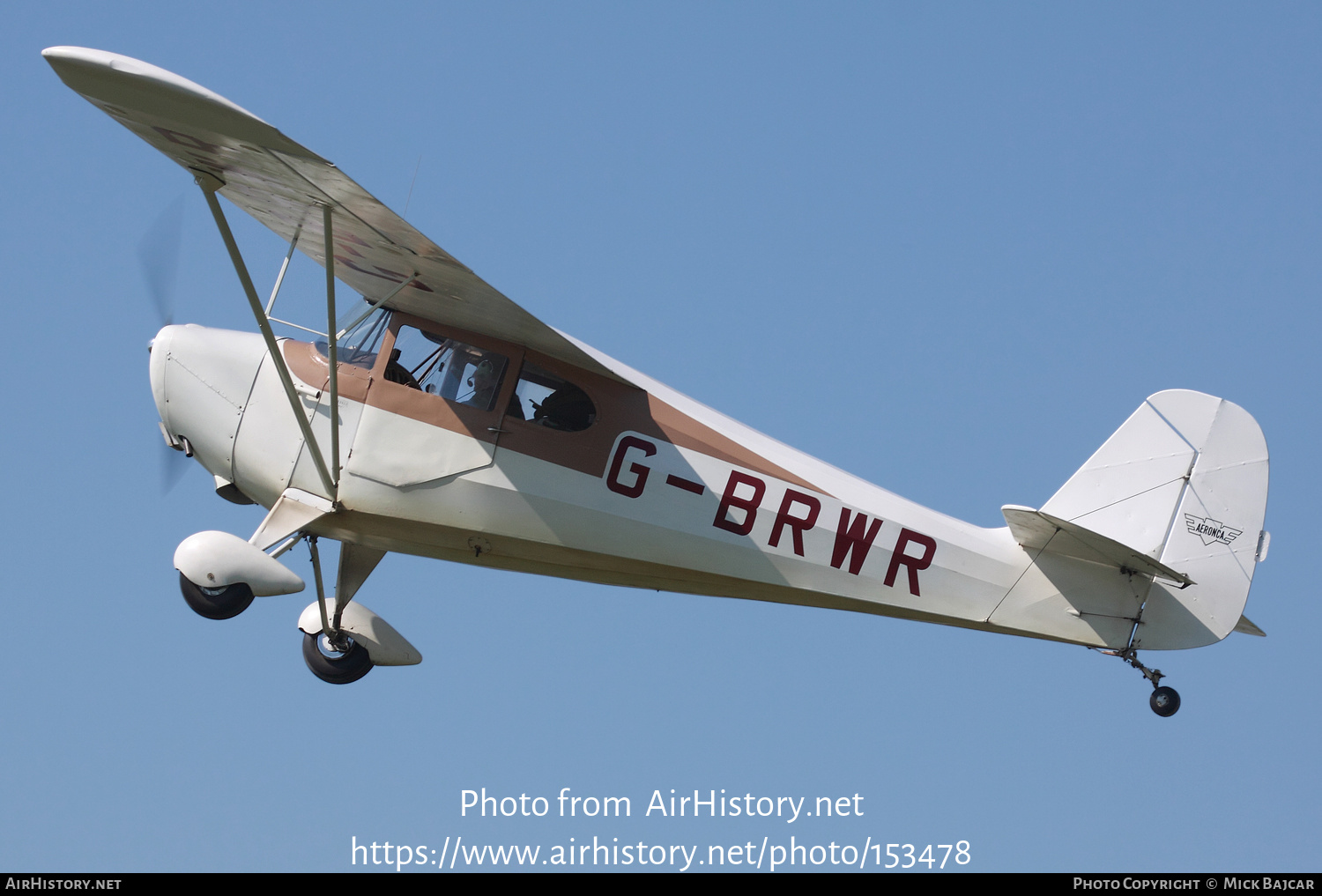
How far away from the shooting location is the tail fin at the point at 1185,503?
9266 mm

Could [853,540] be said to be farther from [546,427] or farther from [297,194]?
[297,194]

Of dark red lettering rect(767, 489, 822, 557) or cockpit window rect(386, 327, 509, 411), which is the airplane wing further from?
dark red lettering rect(767, 489, 822, 557)

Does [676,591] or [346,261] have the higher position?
[346,261]

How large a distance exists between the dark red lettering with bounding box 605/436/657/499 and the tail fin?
269cm

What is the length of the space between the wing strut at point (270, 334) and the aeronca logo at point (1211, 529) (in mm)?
5735

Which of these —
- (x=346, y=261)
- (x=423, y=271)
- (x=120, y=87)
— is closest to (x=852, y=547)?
(x=423, y=271)

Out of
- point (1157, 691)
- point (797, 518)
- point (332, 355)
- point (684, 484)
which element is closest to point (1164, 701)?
point (1157, 691)

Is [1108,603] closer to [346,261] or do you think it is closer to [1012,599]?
[1012,599]

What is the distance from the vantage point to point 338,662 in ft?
34.9

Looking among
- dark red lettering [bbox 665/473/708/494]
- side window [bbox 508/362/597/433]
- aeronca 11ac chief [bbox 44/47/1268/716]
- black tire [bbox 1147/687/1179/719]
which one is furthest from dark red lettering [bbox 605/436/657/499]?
black tire [bbox 1147/687/1179/719]

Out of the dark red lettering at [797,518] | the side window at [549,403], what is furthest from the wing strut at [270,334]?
the dark red lettering at [797,518]

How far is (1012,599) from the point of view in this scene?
9.29 meters

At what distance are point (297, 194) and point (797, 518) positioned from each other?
151 inches

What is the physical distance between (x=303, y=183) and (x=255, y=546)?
2.35m
